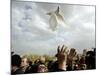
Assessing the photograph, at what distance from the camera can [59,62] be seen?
2.72 metres

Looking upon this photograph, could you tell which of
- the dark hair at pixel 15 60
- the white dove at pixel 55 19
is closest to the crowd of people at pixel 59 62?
the dark hair at pixel 15 60

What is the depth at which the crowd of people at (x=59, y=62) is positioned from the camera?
2.54 meters

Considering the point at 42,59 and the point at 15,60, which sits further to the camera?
the point at 42,59

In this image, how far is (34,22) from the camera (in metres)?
2.62

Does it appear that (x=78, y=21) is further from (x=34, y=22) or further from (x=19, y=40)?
(x=19, y=40)

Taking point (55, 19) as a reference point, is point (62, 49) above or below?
below

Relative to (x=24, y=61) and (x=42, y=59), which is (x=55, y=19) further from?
(x=24, y=61)

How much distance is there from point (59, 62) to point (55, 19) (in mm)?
528

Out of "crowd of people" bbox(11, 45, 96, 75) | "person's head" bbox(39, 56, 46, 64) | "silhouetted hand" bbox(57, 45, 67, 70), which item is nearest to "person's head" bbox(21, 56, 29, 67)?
"crowd of people" bbox(11, 45, 96, 75)

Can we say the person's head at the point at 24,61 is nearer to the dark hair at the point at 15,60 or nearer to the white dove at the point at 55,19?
the dark hair at the point at 15,60

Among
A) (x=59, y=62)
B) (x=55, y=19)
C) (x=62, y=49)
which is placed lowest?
(x=59, y=62)

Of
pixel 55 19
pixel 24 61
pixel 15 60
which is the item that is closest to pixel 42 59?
pixel 24 61

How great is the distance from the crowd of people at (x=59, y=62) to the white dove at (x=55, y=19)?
276 mm
